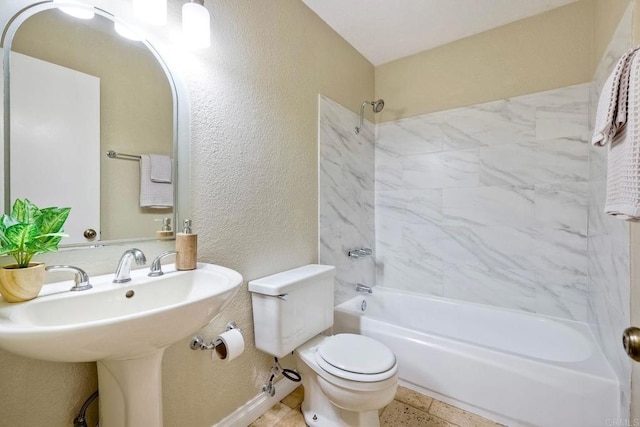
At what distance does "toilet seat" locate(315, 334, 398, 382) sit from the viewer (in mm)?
1220

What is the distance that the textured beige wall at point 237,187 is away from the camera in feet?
2.98

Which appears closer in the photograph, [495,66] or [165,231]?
[165,231]

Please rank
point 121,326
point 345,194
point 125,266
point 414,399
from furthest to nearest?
point 345,194 → point 414,399 → point 125,266 → point 121,326

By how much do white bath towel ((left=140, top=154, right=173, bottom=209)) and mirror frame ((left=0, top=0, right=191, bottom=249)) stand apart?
0.12ft

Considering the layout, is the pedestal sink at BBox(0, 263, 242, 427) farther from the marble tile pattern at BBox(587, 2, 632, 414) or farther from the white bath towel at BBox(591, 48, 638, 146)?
the marble tile pattern at BBox(587, 2, 632, 414)

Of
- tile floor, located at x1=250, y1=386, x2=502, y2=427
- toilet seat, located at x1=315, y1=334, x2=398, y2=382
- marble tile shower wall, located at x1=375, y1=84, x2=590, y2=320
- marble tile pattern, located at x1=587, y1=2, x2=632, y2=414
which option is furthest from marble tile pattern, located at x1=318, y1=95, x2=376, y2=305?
marble tile pattern, located at x1=587, y1=2, x2=632, y2=414

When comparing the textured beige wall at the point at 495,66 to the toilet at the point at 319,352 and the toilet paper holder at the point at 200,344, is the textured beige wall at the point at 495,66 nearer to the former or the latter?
the toilet at the point at 319,352

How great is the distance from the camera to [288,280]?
1464 millimetres

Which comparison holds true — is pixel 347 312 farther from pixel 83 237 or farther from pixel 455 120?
pixel 455 120

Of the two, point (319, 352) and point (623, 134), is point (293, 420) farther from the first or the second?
point (623, 134)

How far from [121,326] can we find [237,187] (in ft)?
2.89

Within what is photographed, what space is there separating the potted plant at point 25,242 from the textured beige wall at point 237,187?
16 cm

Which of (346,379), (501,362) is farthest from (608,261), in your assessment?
(346,379)

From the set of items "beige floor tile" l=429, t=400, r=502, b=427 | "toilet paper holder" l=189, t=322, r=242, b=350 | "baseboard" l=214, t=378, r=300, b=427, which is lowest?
"beige floor tile" l=429, t=400, r=502, b=427
